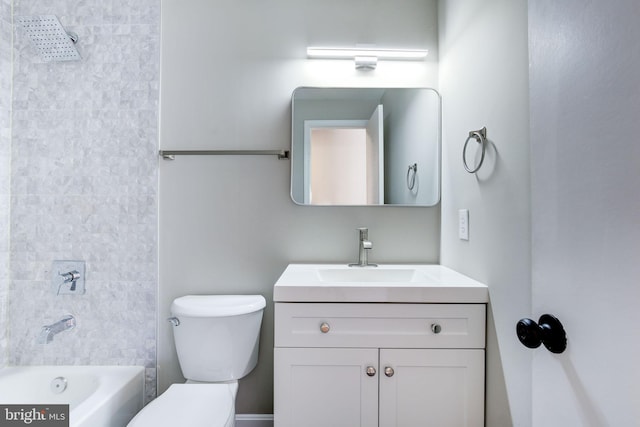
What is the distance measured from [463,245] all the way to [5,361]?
2348mm

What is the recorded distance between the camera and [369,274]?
151 centimetres

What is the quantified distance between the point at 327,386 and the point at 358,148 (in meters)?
1.11

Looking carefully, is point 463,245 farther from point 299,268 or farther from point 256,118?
point 256,118

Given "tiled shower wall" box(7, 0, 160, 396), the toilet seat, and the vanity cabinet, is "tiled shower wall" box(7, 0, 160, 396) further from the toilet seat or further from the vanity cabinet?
the vanity cabinet

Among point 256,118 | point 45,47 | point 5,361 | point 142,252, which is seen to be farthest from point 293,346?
point 45,47

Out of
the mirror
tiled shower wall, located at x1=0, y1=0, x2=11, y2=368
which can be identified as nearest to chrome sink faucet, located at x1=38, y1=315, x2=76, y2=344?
tiled shower wall, located at x1=0, y1=0, x2=11, y2=368

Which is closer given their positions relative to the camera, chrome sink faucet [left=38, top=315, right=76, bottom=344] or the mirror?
chrome sink faucet [left=38, top=315, right=76, bottom=344]

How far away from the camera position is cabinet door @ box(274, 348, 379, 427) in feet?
3.63

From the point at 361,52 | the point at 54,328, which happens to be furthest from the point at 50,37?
the point at 361,52

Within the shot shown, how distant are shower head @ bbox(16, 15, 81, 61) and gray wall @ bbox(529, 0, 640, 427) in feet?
6.58

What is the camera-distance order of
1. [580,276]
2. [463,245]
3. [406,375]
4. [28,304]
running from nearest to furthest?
1. [580,276]
2. [406,375]
3. [463,245]
4. [28,304]

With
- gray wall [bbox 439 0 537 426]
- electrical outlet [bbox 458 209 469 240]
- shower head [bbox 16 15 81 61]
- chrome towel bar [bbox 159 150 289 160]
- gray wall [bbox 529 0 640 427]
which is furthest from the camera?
chrome towel bar [bbox 159 150 289 160]

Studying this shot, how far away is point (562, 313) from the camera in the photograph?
1.85ft

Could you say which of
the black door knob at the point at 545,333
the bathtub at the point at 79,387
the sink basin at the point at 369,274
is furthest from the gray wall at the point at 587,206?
the bathtub at the point at 79,387
